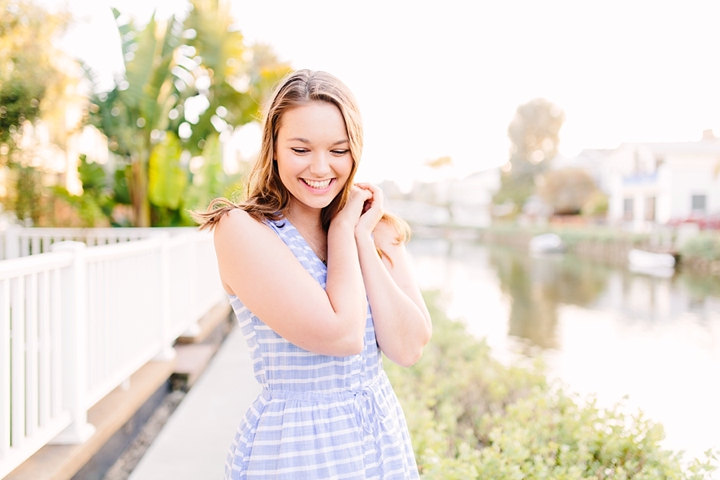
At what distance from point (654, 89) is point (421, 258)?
21.5m

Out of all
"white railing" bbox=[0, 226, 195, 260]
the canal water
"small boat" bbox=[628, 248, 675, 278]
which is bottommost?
the canal water

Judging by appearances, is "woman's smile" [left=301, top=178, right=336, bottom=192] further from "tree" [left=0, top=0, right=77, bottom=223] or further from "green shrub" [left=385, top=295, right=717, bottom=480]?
"tree" [left=0, top=0, right=77, bottom=223]

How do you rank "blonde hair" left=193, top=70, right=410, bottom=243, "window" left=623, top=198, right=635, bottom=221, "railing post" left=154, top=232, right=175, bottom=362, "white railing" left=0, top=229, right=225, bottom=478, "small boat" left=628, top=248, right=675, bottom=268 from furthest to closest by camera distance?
"window" left=623, top=198, right=635, bottom=221, "small boat" left=628, top=248, right=675, bottom=268, "railing post" left=154, top=232, right=175, bottom=362, "white railing" left=0, top=229, right=225, bottom=478, "blonde hair" left=193, top=70, right=410, bottom=243

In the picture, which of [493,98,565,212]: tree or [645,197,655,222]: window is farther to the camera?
[493,98,565,212]: tree

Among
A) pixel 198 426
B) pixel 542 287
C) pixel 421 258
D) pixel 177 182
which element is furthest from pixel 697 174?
pixel 198 426

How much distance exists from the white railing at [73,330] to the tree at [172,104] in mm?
4358

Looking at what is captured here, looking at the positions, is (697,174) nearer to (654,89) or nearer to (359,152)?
(654,89)

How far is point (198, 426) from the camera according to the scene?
372 cm

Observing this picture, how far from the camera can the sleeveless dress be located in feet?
4.11

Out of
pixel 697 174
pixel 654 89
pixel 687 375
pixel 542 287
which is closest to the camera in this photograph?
pixel 687 375

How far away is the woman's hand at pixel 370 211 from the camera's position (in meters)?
1.47

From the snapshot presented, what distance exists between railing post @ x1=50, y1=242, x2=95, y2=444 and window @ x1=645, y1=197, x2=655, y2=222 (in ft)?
123

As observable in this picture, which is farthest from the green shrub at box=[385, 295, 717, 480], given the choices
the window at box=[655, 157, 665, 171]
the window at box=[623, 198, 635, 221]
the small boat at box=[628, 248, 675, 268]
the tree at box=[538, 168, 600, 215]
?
the tree at box=[538, 168, 600, 215]

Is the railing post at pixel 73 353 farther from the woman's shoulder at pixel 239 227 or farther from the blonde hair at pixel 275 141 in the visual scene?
the woman's shoulder at pixel 239 227
